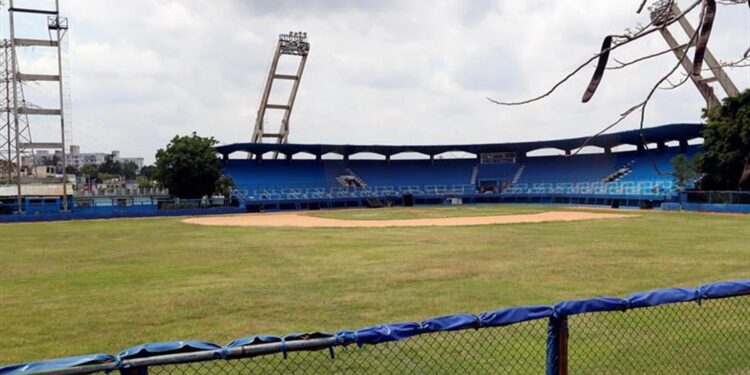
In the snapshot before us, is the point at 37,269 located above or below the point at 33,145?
below

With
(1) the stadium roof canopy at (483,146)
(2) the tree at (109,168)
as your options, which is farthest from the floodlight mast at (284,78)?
(2) the tree at (109,168)

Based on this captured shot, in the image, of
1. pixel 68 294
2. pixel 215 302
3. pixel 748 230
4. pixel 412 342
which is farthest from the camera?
pixel 748 230

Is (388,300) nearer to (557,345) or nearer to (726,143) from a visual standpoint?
(557,345)

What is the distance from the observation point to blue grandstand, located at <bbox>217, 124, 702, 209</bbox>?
6097cm

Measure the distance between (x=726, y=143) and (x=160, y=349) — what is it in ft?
167

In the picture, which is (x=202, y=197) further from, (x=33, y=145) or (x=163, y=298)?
(x=163, y=298)

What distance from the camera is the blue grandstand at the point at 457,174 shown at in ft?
200

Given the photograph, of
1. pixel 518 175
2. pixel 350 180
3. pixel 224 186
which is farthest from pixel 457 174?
pixel 224 186

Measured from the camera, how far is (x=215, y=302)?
489 inches

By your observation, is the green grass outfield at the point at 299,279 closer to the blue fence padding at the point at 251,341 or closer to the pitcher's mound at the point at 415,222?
the blue fence padding at the point at 251,341

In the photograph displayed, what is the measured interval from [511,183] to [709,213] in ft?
109

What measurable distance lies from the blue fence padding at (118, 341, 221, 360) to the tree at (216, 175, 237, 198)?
6008 cm

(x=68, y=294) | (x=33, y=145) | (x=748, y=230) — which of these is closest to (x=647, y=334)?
(x=68, y=294)

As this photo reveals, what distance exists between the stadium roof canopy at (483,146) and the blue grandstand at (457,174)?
5.0 inches
